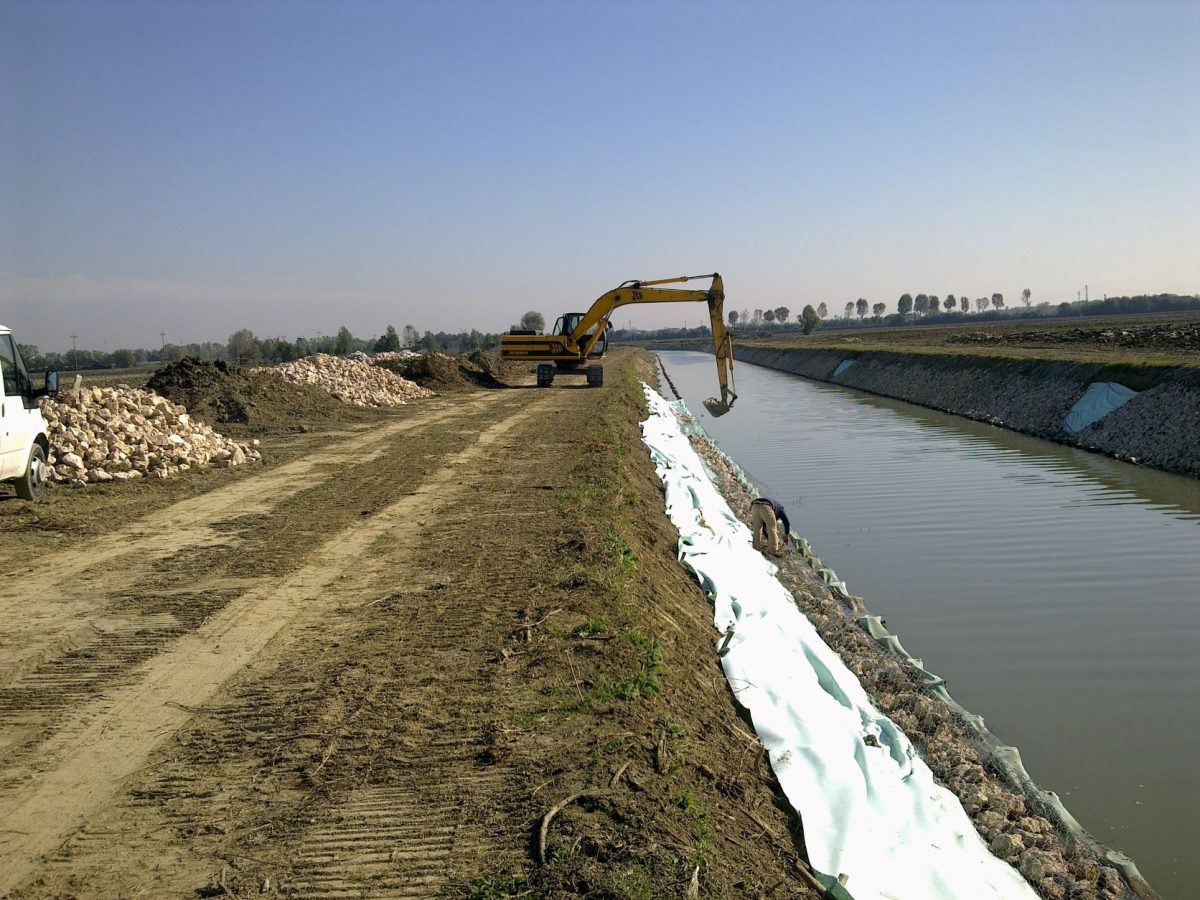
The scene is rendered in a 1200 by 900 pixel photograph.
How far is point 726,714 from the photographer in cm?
573

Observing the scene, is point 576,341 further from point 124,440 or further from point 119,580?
point 119,580

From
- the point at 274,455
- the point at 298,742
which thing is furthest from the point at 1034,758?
the point at 274,455

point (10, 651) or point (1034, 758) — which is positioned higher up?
point (10, 651)

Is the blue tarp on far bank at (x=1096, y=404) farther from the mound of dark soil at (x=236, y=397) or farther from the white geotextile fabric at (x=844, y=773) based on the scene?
the mound of dark soil at (x=236, y=397)

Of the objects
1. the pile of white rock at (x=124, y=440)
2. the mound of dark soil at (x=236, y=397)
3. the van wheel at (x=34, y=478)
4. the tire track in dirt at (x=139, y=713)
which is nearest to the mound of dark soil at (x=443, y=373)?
the mound of dark soil at (x=236, y=397)

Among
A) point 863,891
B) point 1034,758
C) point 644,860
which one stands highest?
point 644,860

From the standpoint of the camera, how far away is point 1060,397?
86.1ft

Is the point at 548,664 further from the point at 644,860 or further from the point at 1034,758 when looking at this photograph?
the point at 1034,758

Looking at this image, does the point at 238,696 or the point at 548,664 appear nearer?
the point at 238,696

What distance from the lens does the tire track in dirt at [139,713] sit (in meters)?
→ 3.87

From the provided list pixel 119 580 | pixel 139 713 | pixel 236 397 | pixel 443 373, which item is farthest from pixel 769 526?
pixel 443 373

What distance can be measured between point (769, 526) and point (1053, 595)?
3.26m

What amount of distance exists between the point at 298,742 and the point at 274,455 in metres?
11.7

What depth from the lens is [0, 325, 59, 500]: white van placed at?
10258 millimetres
